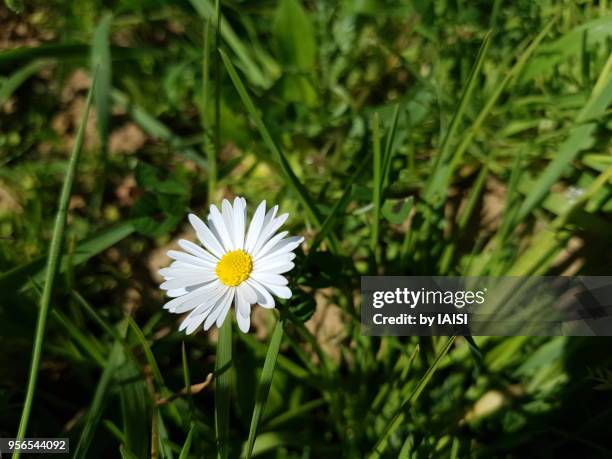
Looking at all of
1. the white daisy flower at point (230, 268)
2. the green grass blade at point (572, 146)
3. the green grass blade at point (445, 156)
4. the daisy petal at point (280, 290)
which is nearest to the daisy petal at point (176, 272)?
the white daisy flower at point (230, 268)

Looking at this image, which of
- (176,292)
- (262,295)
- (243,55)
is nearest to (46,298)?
(176,292)

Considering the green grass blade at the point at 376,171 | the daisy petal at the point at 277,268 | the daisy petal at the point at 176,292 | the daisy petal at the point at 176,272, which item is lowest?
the daisy petal at the point at 176,292

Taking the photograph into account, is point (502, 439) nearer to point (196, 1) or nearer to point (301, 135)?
point (301, 135)

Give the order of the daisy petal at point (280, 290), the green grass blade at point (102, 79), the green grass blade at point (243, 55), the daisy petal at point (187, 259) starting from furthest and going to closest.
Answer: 1. the green grass blade at point (243, 55)
2. the green grass blade at point (102, 79)
3. the daisy petal at point (187, 259)
4. the daisy petal at point (280, 290)

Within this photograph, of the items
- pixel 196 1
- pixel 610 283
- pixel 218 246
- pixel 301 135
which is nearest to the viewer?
pixel 218 246

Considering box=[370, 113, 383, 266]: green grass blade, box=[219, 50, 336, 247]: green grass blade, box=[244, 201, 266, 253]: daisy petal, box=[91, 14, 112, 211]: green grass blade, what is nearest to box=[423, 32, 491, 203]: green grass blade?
box=[370, 113, 383, 266]: green grass blade

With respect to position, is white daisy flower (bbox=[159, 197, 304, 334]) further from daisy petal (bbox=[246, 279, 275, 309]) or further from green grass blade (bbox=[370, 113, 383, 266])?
green grass blade (bbox=[370, 113, 383, 266])

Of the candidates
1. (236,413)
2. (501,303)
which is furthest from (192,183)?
(501,303)

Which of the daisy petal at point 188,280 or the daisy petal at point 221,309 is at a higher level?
the daisy petal at point 188,280

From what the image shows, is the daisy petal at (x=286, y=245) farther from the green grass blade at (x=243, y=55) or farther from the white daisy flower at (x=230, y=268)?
the green grass blade at (x=243, y=55)
